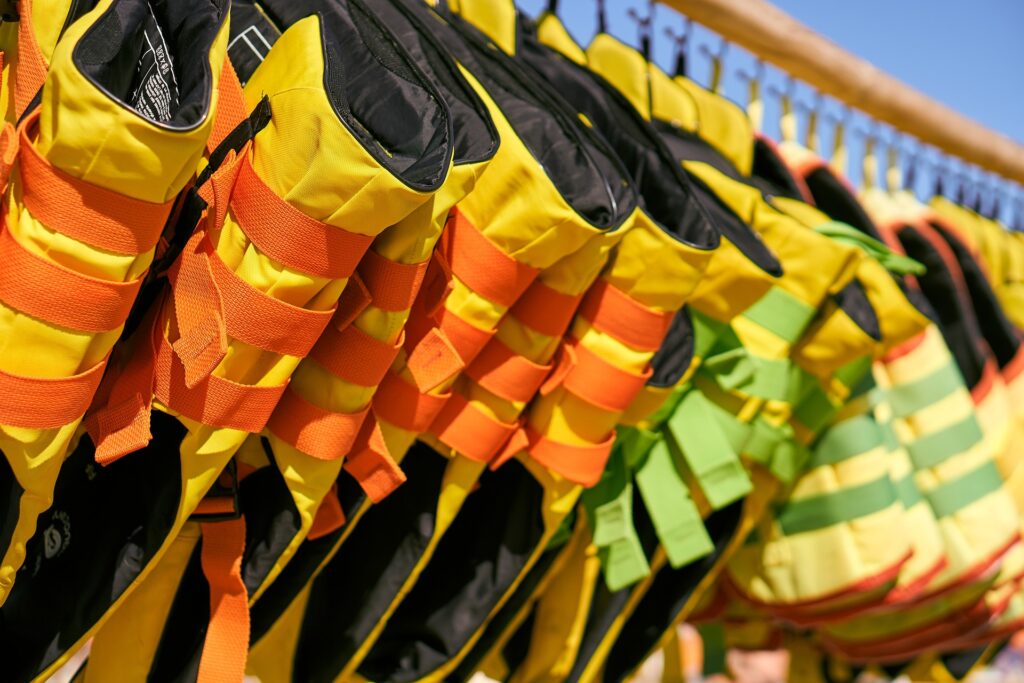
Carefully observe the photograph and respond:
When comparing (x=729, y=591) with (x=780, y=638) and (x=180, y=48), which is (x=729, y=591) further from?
(x=180, y=48)

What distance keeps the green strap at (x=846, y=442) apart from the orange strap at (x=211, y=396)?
2.51 ft

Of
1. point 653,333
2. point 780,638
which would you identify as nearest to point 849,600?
point 780,638

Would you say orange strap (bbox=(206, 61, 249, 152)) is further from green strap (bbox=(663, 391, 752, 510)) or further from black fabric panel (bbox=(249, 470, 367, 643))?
green strap (bbox=(663, 391, 752, 510))

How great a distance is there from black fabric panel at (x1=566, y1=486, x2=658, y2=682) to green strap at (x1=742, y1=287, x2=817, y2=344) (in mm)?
218

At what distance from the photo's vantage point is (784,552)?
135 centimetres

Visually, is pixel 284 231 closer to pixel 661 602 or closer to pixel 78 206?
pixel 78 206

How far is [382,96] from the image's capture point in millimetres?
738

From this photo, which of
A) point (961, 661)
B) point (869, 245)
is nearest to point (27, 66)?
point (869, 245)

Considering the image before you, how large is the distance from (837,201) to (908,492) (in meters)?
0.39

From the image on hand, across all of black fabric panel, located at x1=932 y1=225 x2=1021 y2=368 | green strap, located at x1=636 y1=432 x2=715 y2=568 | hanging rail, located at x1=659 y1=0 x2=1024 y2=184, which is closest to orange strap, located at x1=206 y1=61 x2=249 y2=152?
green strap, located at x1=636 y1=432 x2=715 y2=568

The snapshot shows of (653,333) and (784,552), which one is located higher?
(653,333)

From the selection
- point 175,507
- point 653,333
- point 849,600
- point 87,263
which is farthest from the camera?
point 849,600

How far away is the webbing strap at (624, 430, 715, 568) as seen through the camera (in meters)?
1.13

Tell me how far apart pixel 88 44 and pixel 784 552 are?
3.29ft
